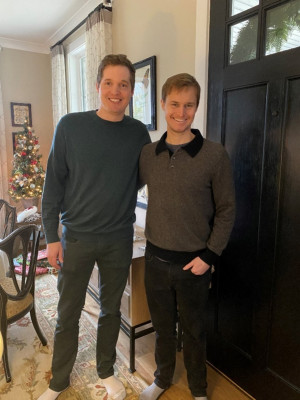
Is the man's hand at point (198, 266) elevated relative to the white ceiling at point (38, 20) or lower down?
lower down

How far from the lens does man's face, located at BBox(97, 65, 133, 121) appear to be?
1.40 meters

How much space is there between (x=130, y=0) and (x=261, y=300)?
2.46 m

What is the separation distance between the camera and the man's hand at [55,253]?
4.93 feet

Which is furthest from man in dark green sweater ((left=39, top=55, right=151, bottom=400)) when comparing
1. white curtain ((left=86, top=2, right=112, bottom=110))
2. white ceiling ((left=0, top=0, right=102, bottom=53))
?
white ceiling ((left=0, top=0, right=102, bottom=53))

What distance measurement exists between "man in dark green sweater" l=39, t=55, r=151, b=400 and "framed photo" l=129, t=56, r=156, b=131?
2.73 ft

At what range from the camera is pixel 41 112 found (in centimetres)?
462

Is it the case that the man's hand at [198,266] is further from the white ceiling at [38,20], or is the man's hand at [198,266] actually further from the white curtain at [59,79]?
the white curtain at [59,79]

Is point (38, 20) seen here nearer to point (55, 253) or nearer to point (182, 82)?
point (182, 82)

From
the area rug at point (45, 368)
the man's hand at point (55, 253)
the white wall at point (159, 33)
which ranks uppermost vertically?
the white wall at point (159, 33)

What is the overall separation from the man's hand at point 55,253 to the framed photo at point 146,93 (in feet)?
4.01

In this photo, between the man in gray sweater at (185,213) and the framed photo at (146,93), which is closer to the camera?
the man in gray sweater at (185,213)

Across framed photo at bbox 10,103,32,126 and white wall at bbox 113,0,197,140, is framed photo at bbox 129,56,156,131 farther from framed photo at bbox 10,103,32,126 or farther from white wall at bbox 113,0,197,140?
framed photo at bbox 10,103,32,126

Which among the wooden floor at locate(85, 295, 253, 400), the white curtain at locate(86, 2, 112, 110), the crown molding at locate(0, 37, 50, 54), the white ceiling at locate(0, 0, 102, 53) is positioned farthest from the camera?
the crown molding at locate(0, 37, 50, 54)

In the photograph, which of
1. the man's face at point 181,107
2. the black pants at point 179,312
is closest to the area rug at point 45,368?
the black pants at point 179,312
